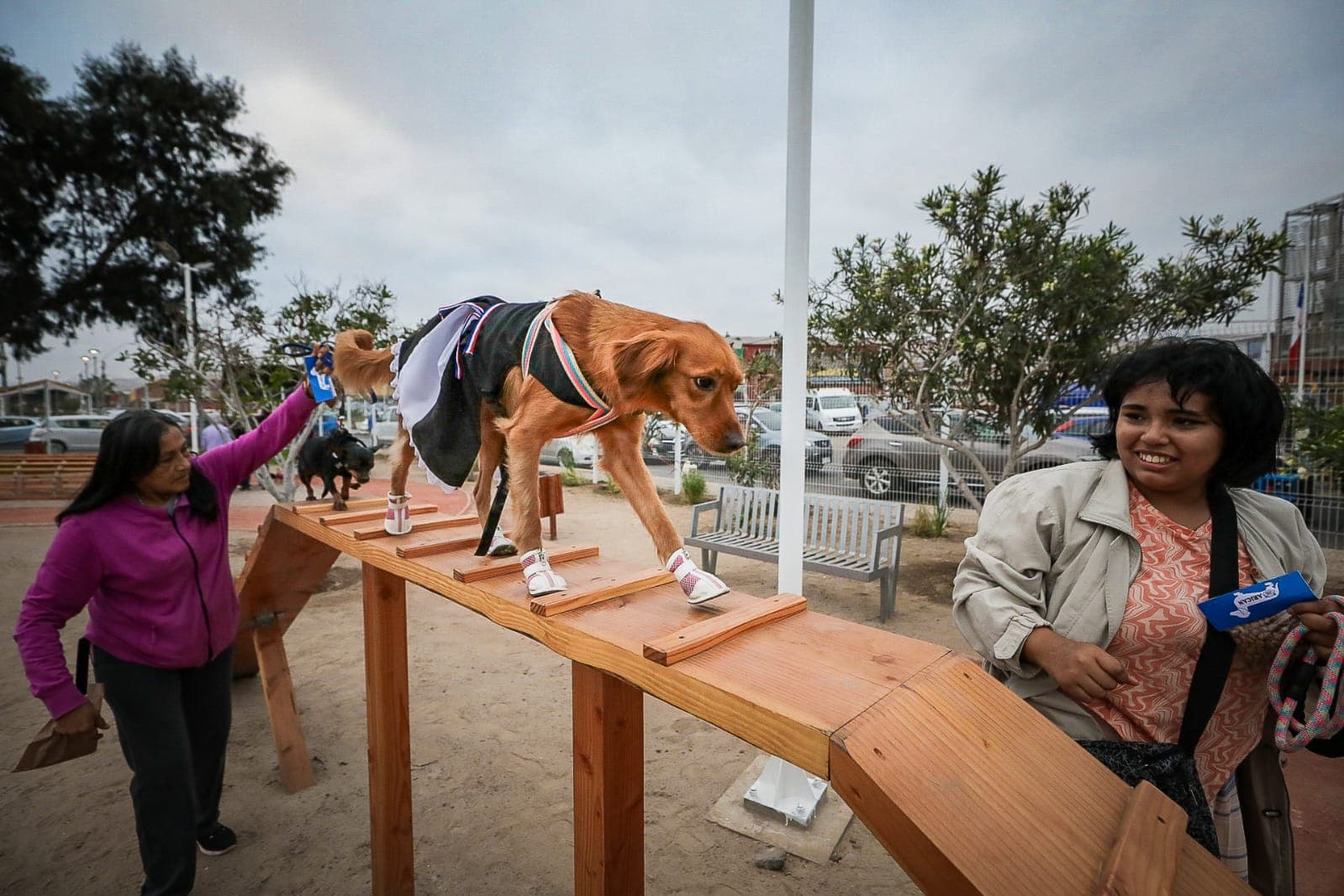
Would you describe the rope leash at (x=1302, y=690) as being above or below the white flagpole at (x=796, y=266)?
below

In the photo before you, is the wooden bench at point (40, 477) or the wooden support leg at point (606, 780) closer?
the wooden support leg at point (606, 780)

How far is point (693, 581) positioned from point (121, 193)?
17.7 m

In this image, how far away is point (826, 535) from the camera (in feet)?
21.4

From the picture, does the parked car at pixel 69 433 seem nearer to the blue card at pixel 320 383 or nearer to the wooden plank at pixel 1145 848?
the blue card at pixel 320 383

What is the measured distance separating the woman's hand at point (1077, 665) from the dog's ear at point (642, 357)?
97cm

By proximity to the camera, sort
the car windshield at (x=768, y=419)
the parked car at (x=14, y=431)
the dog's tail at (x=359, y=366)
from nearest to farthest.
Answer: the dog's tail at (x=359, y=366) < the car windshield at (x=768, y=419) < the parked car at (x=14, y=431)

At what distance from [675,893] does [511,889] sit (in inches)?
27.7

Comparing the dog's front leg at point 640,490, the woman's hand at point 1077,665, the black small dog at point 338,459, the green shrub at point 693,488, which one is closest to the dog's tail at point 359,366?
the black small dog at point 338,459

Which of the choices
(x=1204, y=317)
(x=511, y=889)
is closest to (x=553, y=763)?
(x=511, y=889)

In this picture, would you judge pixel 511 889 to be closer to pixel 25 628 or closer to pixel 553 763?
pixel 553 763

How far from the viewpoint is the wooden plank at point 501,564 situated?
1.76 m

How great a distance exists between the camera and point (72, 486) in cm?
1126

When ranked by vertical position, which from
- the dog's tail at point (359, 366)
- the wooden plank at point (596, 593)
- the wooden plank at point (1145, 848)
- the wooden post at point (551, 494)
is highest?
the dog's tail at point (359, 366)

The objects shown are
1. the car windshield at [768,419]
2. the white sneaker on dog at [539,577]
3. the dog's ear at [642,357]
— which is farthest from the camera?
the car windshield at [768,419]
